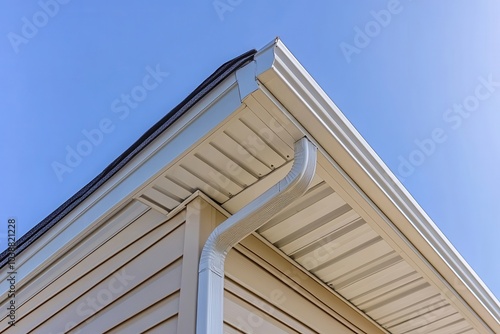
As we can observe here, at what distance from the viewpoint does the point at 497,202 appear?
204 inches

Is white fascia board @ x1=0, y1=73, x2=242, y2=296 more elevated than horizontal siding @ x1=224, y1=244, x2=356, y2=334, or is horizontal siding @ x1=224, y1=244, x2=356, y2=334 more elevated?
white fascia board @ x1=0, y1=73, x2=242, y2=296

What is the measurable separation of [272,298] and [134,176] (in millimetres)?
852

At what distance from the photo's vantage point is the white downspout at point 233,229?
1953 mm

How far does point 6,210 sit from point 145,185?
266 centimetres

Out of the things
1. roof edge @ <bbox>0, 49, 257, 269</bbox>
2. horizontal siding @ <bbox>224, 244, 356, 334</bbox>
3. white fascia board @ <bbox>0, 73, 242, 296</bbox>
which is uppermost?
roof edge @ <bbox>0, 49, 257, 269</bbox>

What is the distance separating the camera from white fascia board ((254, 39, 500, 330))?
73.0 inches

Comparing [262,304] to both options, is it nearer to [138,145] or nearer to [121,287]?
[121,287]

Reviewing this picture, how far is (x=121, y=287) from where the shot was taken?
2500mm

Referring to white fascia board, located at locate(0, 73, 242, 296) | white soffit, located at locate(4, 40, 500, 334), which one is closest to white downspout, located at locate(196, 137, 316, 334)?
white soffit, located at locate(4, 40, 500, 334)

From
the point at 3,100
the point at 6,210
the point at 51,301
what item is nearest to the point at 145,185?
the point at 51,301

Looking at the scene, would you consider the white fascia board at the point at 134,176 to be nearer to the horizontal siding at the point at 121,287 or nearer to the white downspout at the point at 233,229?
the horizontal siding at the point at 121,287

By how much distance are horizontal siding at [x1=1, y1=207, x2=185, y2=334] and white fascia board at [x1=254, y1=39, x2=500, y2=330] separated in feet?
2.54

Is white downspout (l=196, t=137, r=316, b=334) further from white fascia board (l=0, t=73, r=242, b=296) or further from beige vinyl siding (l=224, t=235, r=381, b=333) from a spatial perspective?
white fascia board (l=0, t=73, r=242, b=296)

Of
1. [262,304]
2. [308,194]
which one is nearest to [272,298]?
[262,304]
